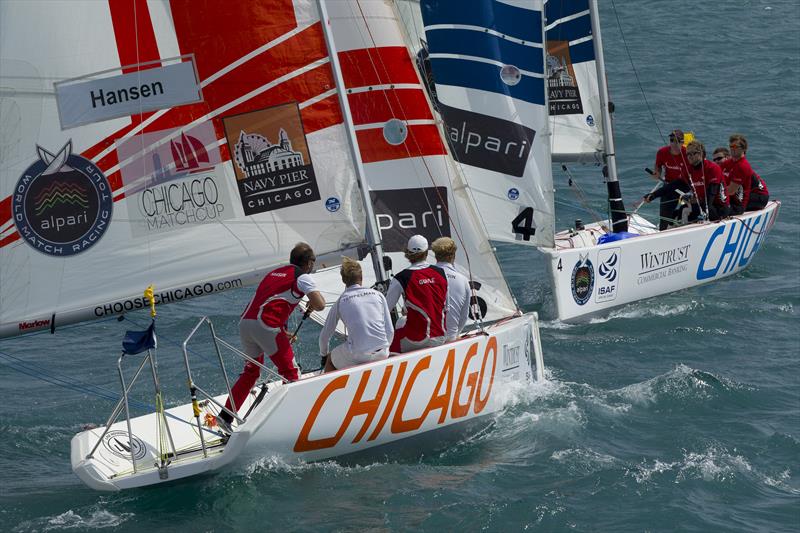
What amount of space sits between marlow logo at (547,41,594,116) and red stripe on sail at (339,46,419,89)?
5.13 metres

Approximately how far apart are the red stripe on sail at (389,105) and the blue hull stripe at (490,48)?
3060 mm

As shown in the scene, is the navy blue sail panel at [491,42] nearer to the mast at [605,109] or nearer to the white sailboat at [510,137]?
the white sailboat at [510,137]

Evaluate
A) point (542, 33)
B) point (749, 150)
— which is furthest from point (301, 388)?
point (749, 150)

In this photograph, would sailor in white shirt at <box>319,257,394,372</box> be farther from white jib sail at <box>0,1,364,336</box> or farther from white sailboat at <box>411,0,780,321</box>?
white sailboat at <box>411,0,780,321</box>

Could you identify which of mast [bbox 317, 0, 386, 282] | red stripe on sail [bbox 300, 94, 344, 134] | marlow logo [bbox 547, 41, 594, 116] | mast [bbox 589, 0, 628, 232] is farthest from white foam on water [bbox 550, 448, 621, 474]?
marlow logo [bbox 547, 41, 594, 116]

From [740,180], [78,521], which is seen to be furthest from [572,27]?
[78,521]

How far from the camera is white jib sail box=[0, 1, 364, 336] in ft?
25.9

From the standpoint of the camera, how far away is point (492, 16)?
12.2m

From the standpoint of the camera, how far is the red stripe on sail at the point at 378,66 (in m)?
9.38

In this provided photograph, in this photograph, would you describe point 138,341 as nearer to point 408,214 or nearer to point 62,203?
point 62,203

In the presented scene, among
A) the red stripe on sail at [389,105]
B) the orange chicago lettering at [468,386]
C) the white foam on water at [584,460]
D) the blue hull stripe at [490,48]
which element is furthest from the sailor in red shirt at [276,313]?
the blue hull stripe at [490,48]

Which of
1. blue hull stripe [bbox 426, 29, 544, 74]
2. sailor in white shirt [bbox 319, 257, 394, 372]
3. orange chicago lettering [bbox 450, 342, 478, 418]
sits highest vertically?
blue hull stripe [bbox 426, 29, 544, 74]

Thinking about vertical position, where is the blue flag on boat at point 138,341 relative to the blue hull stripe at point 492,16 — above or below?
below

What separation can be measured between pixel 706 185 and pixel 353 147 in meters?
6.67
